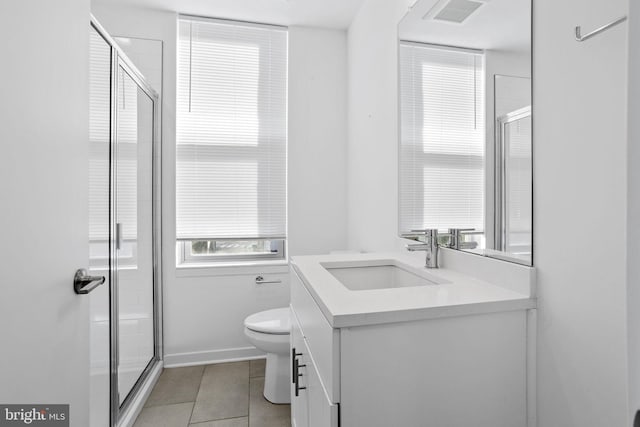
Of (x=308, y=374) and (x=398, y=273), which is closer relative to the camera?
(x=308, y=374)

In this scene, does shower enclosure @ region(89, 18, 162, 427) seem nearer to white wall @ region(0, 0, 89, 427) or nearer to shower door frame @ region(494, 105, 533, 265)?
white wall @ region(0, 0, 89, 427)

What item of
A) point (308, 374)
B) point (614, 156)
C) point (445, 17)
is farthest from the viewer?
point (445, 17)

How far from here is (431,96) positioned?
142 centimetres

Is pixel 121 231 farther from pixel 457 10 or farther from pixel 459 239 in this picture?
Result: pixel 457 10

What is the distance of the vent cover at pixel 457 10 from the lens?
45.7 inches

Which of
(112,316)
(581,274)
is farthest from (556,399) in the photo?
(112,316)

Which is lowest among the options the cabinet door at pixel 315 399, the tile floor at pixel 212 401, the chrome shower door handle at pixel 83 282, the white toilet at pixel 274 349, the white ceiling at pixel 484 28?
the tile floor at pixel 212 401

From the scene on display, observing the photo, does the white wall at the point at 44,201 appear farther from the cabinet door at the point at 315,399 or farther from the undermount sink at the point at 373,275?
the undermount sink at the point at 373,275

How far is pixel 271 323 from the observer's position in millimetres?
1895

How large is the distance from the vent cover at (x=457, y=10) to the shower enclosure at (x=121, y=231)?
1362mm

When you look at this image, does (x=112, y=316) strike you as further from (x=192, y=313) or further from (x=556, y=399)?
(x=556, y=399)

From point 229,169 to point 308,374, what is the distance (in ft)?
5.62

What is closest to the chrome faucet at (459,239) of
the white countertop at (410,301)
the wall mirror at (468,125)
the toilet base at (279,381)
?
the wall mirror at (468,125)

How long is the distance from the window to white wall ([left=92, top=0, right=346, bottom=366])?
0.08 meters
